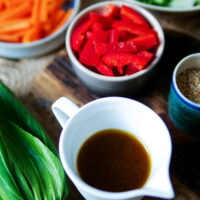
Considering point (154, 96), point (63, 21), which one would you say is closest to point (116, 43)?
point (154, 96)

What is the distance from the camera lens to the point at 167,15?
1392mm

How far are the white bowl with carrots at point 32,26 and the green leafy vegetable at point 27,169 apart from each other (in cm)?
52

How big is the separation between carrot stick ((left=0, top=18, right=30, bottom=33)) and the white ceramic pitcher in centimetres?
68

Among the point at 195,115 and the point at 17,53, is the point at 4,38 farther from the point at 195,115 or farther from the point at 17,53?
the point at 195,115

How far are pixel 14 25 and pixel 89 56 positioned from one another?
53 cm

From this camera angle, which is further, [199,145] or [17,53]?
[17,53]

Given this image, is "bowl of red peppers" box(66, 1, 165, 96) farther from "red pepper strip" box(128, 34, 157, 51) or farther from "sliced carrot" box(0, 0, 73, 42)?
"sliced carrot" box(0, 0, 73, 42)

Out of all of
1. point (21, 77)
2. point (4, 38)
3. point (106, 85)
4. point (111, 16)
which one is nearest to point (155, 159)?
point (106, 85)

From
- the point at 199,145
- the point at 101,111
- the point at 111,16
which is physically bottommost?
the point at 199,145

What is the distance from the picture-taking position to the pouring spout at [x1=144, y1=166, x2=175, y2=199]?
768 mm

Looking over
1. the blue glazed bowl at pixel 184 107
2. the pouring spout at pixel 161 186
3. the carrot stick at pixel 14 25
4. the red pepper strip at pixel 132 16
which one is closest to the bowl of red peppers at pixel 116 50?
the red pepper strip at pixel 132 16

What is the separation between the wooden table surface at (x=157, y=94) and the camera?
1.15 meters

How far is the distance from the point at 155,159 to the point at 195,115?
0.24 metres

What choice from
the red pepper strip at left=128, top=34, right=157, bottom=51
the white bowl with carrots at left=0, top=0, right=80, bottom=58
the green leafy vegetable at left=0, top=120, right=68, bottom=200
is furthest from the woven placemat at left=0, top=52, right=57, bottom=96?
the red pepper strip at left=128, top=34, right=157, bottom=51
